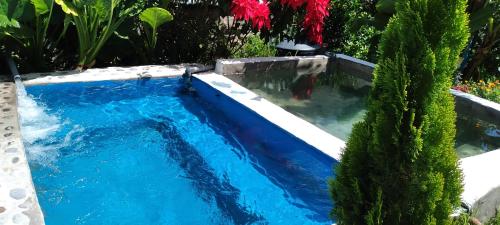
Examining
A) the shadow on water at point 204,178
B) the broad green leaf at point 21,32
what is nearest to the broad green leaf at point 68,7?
the broad green leaf at point 21,32

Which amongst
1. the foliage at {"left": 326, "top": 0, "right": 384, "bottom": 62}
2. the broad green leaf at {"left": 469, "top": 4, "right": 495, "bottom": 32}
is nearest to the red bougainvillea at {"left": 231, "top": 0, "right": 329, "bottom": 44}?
the foliage at {"left": 326, "top": 0, "right": 384, "bottom": 62}

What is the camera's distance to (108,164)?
457 centimetres

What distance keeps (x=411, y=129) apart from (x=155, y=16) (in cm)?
528

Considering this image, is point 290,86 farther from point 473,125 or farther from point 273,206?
point 273,206

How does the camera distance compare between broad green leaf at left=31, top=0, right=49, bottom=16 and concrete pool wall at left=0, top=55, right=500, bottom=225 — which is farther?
broad green leaf at left=31, top=0, right=49, bottom=16

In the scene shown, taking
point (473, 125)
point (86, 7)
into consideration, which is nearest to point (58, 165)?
point (86, 7)

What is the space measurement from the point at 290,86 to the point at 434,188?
196 inches

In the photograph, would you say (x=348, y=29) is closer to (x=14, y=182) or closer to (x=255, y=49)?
(x=255, y=49)

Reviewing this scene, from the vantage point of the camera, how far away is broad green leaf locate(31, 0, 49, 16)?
5.70m

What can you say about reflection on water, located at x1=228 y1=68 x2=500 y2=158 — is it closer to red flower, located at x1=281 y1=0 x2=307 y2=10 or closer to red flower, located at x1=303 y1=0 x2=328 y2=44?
red flower, located at x1=303 y1=0 x2=328 y2=44

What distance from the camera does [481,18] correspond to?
6648 millimetres

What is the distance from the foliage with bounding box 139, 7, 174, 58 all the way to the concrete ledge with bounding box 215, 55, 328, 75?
107 cm

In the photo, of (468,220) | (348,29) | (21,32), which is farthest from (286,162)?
(348,29)

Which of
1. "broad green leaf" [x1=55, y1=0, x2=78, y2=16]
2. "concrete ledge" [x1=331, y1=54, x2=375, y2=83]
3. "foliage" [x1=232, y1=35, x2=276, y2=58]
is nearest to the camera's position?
"broad green leaf" [x1=55, y1=0, x2=78, y2=16]
